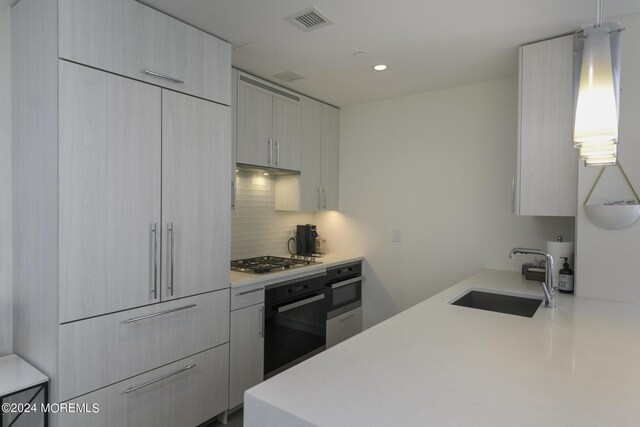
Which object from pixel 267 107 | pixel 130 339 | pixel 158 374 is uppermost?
pixel 267 107

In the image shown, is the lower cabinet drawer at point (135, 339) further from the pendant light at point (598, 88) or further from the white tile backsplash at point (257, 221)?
the pendant light at point (598, 88)

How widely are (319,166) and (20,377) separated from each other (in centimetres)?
259

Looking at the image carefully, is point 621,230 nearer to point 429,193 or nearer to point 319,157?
point 429,193

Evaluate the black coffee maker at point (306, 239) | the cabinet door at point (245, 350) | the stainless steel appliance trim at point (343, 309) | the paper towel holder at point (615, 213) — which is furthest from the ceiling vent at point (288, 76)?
the paper towel holder at point (615, 213)

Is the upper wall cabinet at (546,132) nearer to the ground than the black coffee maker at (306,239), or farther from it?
farther from it

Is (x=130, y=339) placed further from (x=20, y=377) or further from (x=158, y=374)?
(x=20, y=377)

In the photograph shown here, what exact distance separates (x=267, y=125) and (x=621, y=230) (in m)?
2.40

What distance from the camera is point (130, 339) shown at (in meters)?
1.80

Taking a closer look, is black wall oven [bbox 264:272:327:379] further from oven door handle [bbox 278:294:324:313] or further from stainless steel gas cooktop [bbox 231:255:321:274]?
stainless steel gas cooktop [bbox 231:255:321:274]

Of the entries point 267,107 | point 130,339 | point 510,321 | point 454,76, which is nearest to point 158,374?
point 130,339

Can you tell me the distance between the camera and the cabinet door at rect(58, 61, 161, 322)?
1.58 m

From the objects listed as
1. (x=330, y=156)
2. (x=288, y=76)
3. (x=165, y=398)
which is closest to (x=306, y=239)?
(x=330, y=156)

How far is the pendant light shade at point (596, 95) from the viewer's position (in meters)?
1.05

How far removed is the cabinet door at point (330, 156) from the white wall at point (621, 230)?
2089 mm
